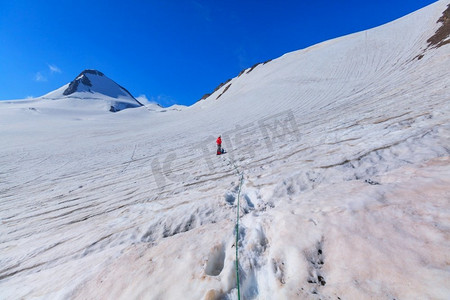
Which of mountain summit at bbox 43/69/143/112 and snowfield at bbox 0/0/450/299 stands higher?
mountain summit at bbox 43/69/143/112

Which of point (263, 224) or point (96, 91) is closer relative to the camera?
point (263, 224)

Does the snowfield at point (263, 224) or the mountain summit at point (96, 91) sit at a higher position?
the mountain summit at point (96, 91)

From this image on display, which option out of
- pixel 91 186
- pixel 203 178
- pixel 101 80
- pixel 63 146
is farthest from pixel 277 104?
pixel 101 80

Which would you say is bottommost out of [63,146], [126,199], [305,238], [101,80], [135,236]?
[305,238]

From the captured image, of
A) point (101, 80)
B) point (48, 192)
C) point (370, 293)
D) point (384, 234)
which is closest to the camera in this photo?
point (370, 293)

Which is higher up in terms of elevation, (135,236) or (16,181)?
(16,181)

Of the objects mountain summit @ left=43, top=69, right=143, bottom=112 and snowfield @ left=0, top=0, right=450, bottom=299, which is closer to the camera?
snowfield @ left=0, top=0, right=450, bottom=299

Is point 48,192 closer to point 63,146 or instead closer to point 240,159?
point 240,159

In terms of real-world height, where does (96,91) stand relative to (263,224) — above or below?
above
